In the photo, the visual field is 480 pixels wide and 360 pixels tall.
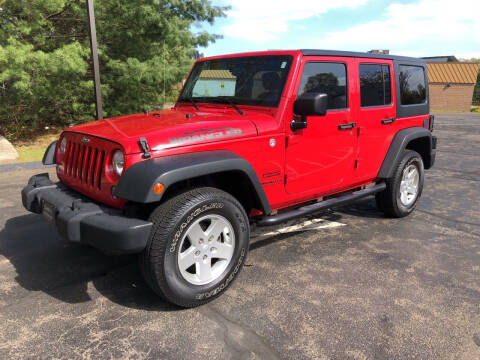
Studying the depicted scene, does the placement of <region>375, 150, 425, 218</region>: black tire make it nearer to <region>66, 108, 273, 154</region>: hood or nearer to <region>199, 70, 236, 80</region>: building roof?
<region>66, 108, 273, 154</region>: hood

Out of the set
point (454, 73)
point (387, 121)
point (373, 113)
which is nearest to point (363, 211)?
point (387, 121)

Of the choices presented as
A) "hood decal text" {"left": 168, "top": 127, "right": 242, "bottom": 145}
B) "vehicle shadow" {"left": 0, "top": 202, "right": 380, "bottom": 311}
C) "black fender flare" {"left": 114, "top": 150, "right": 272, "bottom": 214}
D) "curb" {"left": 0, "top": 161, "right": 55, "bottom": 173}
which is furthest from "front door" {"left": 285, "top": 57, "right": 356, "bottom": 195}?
"curb" {"left": 0, "top": 161, "right": 55, "bottom": 173}

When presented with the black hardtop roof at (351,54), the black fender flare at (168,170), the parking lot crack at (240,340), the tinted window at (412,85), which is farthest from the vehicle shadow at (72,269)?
the tinted window at (412,85)

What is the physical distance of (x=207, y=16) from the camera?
1138 cm

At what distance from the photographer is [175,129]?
2.87 m

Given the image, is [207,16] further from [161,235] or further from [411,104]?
[161,235]

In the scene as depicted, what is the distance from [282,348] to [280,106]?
193 cm

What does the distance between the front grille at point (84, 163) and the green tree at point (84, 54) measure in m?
6.07

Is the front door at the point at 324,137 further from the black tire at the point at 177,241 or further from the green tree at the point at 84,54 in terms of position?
the green tree at the point at 84,54

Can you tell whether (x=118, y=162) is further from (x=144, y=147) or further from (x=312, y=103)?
(x=312, y=103)

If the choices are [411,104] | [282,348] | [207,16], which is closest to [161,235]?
[282,348]

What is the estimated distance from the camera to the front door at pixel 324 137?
3467mm

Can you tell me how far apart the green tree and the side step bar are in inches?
278

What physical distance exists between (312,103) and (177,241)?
1537 millimetres
